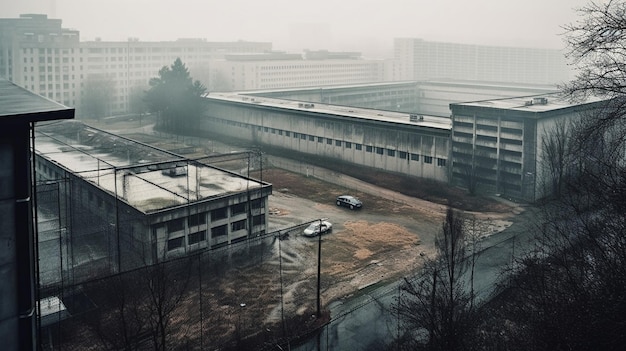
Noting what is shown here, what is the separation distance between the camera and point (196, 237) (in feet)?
73.8

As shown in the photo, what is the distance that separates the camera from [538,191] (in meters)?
32.5

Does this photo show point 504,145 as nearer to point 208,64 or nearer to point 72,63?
point 72,63

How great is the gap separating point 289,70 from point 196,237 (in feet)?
244

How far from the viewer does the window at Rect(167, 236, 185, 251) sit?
21747 mm

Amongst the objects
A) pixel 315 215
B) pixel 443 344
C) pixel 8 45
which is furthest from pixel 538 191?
pixel 8 45

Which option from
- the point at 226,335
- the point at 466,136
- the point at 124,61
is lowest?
the point at 226,335

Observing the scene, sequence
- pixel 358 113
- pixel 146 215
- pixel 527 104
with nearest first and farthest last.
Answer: pixel 146 215 < pixel 527 104 < pixel 358 113

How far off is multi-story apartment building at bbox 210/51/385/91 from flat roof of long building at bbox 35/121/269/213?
49.0 metres

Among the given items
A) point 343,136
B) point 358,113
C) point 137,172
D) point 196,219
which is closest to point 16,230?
point 196,219

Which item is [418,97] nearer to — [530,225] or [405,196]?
[405,196]

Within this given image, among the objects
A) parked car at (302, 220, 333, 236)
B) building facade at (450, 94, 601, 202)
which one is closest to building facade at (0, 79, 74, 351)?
parked car at (302, 220, 333, 236)

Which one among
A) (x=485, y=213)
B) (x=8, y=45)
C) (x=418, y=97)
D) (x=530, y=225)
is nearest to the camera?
(x=530, y=225)

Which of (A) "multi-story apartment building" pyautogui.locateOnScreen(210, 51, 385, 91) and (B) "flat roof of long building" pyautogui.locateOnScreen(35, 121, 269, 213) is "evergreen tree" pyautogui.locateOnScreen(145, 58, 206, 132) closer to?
(B) "flat roof of long building" pyautogui.locateOnScreen(35, 121, 269, 213)

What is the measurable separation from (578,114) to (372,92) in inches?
1530
